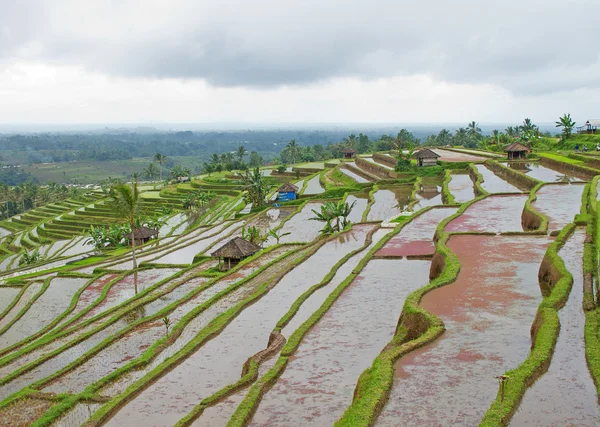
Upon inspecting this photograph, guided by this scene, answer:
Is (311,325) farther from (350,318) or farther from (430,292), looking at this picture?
(430,292)

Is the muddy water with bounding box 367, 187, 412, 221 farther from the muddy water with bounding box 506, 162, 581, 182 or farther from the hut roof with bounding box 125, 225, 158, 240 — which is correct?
the hut roof with bounding box 125, 225, 158, 240

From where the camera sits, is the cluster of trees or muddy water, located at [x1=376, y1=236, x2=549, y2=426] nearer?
muddy water, located at [x1=376, y1=236, x2=549, y2=426]

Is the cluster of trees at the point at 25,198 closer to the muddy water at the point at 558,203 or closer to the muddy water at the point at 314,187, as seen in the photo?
the muddy water at the point at 314,187

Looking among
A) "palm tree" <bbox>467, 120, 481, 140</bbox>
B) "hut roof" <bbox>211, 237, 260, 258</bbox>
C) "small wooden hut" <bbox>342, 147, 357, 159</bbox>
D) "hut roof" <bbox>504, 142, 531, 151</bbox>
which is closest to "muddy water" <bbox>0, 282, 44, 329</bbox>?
"hut roof" <bbox>211, 237, 260, 258</bbox>

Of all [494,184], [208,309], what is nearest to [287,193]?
[494,184]

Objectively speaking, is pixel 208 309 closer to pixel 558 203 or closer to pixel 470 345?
pixel 470 345
